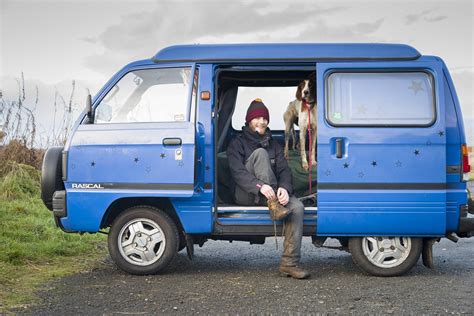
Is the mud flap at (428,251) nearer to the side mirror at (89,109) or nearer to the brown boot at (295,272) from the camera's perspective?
the brown boot at (295,272)

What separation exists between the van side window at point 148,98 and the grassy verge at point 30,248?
1.86 metres

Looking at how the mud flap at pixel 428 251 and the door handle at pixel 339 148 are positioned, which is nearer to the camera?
the door handle at pixel 339 148

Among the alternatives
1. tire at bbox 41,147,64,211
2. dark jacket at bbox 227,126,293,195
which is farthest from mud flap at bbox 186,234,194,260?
tire at bbox 41,147,64,211

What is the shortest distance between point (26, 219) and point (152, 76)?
445cm

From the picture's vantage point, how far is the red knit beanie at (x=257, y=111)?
718cm

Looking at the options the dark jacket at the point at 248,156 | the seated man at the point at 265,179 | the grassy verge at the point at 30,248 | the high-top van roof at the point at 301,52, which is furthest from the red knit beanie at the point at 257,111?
the grassy verge at the point at 30,248

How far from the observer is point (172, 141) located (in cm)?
669

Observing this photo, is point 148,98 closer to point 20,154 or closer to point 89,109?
point 89,109

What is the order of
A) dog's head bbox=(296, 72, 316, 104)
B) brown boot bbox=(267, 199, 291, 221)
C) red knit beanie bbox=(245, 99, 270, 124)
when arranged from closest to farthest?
brown boot bbox=(267, 199, 291, 221) < red knit beanie bbox=(245, 99, 270, 124) < dog's head bbox=(296, 72, 316, 104)

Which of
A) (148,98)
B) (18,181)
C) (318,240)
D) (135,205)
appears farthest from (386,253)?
(18,181)

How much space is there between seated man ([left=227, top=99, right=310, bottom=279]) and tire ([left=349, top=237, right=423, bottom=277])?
631 mm

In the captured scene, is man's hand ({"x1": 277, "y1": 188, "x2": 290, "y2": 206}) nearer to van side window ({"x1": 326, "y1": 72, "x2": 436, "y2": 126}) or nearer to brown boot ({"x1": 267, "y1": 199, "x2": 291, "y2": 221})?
brown boot ({"x1": 267, "y1": 199, "x2": 291, "y2": 221})

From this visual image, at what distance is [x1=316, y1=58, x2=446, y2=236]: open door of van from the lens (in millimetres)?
6672

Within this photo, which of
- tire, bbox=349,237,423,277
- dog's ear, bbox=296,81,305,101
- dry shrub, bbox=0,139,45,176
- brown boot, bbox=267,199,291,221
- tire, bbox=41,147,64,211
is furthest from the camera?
dry shrub, bbox=0,139,45,176
